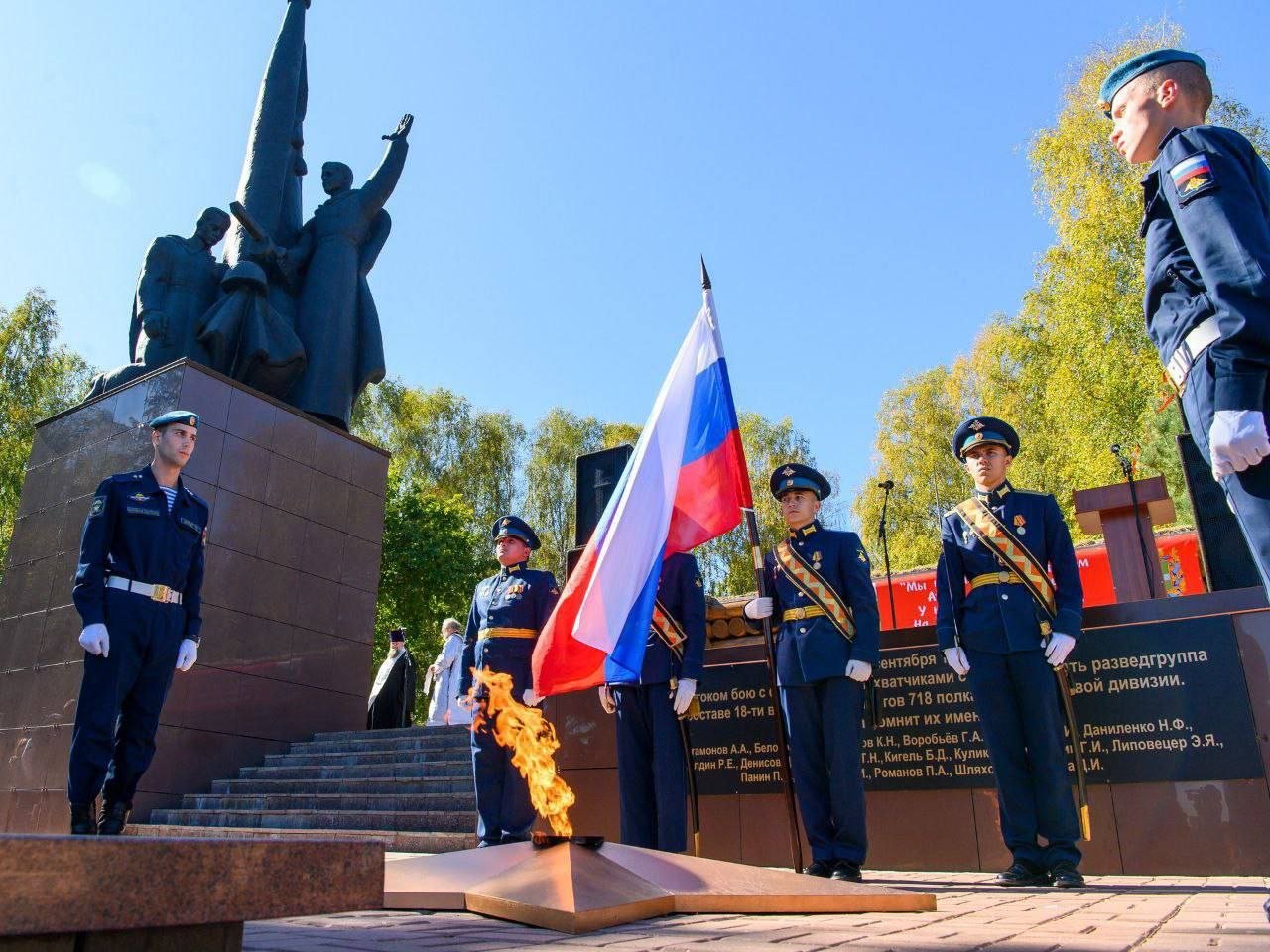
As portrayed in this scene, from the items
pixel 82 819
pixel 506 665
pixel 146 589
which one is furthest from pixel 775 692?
pixel 82 819

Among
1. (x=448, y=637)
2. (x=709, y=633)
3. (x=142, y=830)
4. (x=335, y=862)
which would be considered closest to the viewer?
(x=335, y=862)

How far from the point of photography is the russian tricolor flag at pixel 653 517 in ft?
13.6

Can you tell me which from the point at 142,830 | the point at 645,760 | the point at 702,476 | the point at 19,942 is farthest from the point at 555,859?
the point at 142,830

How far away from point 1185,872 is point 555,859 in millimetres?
3328

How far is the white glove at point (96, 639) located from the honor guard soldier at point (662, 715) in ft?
8.16

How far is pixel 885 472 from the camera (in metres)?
28.1

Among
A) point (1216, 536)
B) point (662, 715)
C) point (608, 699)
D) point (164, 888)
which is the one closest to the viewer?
point (164, 888)

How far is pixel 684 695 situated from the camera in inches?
202

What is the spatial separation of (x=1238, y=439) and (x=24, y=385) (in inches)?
991

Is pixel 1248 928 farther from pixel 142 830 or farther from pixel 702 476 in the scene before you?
pixel 142 830

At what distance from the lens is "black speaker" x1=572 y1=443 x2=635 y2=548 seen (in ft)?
26.2

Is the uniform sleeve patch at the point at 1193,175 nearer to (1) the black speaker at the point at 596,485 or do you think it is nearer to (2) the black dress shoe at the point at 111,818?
(2) the black dress shoe at the point at 111,818

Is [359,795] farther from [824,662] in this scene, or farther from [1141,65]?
[1141,65]

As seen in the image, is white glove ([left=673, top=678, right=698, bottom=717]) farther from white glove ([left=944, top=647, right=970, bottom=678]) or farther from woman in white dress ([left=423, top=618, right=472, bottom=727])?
woman in white dress ([left=423, top=618, right=472, bottom=727])
